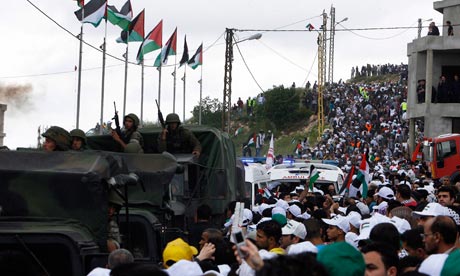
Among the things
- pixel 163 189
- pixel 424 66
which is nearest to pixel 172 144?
pixel 163 189

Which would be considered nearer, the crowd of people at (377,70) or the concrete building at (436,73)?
the concrete building at (436,73)

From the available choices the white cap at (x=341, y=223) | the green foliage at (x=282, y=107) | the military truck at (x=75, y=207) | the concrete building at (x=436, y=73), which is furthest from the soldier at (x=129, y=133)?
the green foliage at (x=282, y=107)

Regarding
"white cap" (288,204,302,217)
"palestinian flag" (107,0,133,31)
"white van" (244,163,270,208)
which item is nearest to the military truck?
"white cap" (288,204,302,217)

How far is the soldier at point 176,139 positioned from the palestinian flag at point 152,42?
30.5 metres

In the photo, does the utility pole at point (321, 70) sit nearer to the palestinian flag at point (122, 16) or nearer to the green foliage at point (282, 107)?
the green foliage at point (282, 107)

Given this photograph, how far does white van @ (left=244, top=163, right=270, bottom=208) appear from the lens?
2717cm

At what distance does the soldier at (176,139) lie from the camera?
18031mm

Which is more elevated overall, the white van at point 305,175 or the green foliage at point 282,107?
the green foliage at point 282,107

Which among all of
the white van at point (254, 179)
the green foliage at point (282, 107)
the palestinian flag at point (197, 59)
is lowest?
the white van at point (254, 179)

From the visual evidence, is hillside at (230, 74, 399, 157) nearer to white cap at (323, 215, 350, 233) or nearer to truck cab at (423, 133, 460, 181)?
truck cab at (423, 133, 460, 181)

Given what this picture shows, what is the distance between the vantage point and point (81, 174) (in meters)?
11.2

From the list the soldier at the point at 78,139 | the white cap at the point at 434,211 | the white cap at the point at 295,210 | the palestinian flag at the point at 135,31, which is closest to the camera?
the white cap at the point at 434,211

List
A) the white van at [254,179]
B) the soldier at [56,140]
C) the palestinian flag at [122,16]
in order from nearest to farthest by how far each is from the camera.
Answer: the soldier at [56,140] → the white van at [254,179] → the palestinian flag at [122,16]

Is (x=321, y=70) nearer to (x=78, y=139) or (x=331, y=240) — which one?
(x=78, y=139)
